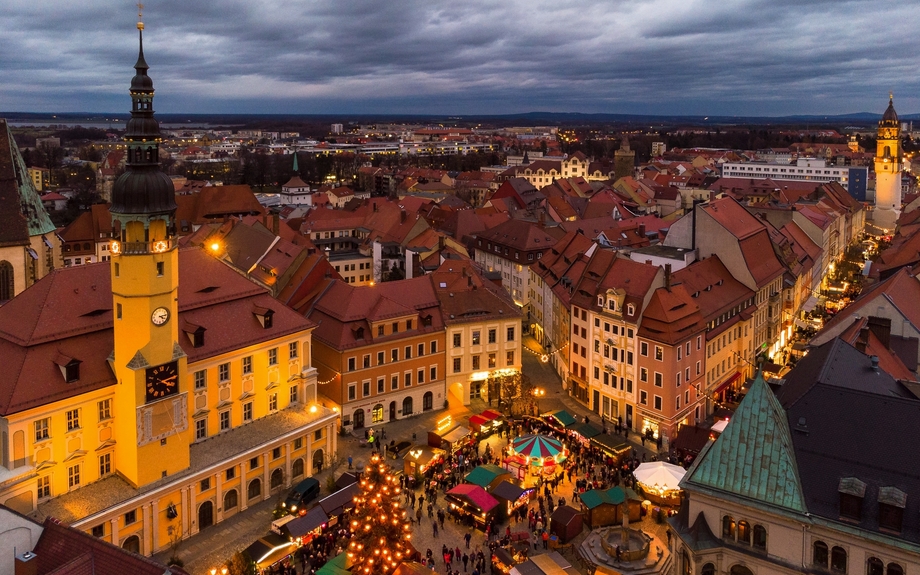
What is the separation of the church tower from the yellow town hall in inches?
5595

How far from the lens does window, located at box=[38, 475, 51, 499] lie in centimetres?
3728

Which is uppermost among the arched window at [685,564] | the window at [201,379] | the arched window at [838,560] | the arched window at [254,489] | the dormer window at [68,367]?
the dormer window at [68,367]

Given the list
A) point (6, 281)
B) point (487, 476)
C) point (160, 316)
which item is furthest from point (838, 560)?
point (6, 281)

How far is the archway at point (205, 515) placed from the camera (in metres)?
41.9

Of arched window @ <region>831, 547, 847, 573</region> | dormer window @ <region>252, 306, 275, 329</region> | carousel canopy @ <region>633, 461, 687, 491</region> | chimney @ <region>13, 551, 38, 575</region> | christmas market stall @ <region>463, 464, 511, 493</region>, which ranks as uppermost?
dormer window @ <region>252, 306, 275, 329</region>

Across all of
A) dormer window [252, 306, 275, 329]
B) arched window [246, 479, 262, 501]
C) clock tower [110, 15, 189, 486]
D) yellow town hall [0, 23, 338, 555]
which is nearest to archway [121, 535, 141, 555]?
yellow town hall [0, 23, 338, 555]

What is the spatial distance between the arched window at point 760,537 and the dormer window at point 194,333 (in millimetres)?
30210

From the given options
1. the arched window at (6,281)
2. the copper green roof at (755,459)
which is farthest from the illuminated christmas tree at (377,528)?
the arched window at (6,281)

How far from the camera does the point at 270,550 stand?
125 ft

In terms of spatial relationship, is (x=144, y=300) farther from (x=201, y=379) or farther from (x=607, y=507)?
(x=607, y=507)

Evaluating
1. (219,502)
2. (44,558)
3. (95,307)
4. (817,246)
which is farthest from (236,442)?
(817,246)

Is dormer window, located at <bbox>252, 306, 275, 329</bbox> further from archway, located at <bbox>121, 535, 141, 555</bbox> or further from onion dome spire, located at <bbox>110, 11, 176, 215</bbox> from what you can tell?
archway, located at <bbox>121, 535, 141, 555</bbox>

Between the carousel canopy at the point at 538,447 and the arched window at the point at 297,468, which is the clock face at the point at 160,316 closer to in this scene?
the arched window at the point at 297,468

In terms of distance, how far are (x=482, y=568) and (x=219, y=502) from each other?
49.2 feet
